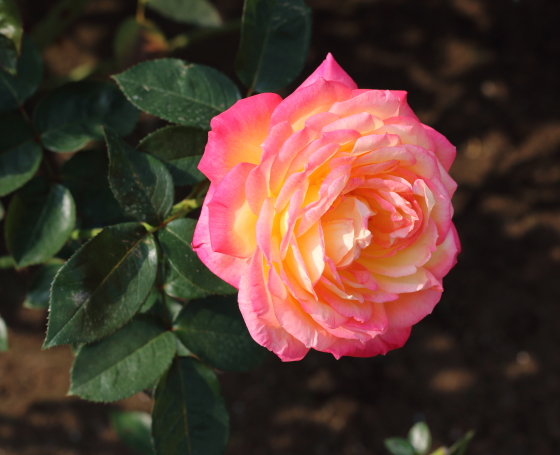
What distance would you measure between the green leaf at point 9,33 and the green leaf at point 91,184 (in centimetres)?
20

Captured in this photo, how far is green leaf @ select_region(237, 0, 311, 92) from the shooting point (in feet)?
2.27

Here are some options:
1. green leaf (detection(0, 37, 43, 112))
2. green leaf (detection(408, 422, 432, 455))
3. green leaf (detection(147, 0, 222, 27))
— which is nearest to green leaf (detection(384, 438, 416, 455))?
green leaf (detection(408, 422, 432, 455))

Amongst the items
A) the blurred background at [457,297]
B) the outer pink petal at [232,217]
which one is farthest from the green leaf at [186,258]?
the blurred background at [457,297]

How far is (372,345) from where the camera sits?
558 mm

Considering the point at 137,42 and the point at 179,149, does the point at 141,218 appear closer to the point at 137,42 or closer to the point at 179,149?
the point at 179,149

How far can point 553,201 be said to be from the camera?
1.77 m

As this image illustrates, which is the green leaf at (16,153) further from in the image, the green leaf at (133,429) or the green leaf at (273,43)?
the green leaf at (133,429)

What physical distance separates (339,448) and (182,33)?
4.96 feet

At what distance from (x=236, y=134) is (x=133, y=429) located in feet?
3.49

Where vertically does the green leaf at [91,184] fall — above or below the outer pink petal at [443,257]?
below

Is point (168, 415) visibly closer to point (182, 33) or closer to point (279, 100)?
point (279, 100)

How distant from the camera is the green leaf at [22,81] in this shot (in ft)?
2.47

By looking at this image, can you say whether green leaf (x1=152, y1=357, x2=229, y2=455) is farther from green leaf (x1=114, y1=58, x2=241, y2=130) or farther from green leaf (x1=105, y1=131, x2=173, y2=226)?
green leaf (x1=114, y1=58, x2=241, y2=130)

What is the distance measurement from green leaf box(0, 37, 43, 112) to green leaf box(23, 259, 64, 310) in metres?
0.29
